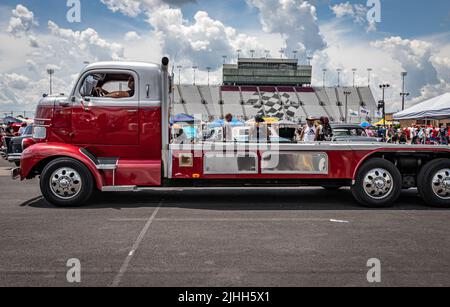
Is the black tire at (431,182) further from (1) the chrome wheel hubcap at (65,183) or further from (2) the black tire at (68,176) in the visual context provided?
(1) the chrome wheel hubcap at (65,183)

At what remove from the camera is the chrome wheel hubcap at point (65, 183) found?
752 centimetres

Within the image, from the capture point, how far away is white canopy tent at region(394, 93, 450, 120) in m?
12.9

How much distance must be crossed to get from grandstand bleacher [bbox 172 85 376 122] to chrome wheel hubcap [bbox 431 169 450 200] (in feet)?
260

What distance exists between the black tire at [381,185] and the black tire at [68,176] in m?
4.57

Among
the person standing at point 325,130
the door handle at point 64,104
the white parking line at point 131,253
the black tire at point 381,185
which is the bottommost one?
the white parking line at point 131,253

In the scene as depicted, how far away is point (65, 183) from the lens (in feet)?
24.8

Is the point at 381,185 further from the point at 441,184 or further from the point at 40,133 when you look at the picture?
the point at 40,133

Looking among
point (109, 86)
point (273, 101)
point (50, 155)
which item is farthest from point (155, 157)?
point (273, 101)

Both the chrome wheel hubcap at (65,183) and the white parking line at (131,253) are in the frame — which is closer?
the white parking line at (131,253)

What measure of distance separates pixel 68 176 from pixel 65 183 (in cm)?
14

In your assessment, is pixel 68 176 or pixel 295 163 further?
pixel 295 163

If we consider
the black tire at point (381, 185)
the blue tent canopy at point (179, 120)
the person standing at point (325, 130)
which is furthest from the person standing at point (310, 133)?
the black tire at point (381, 185)
